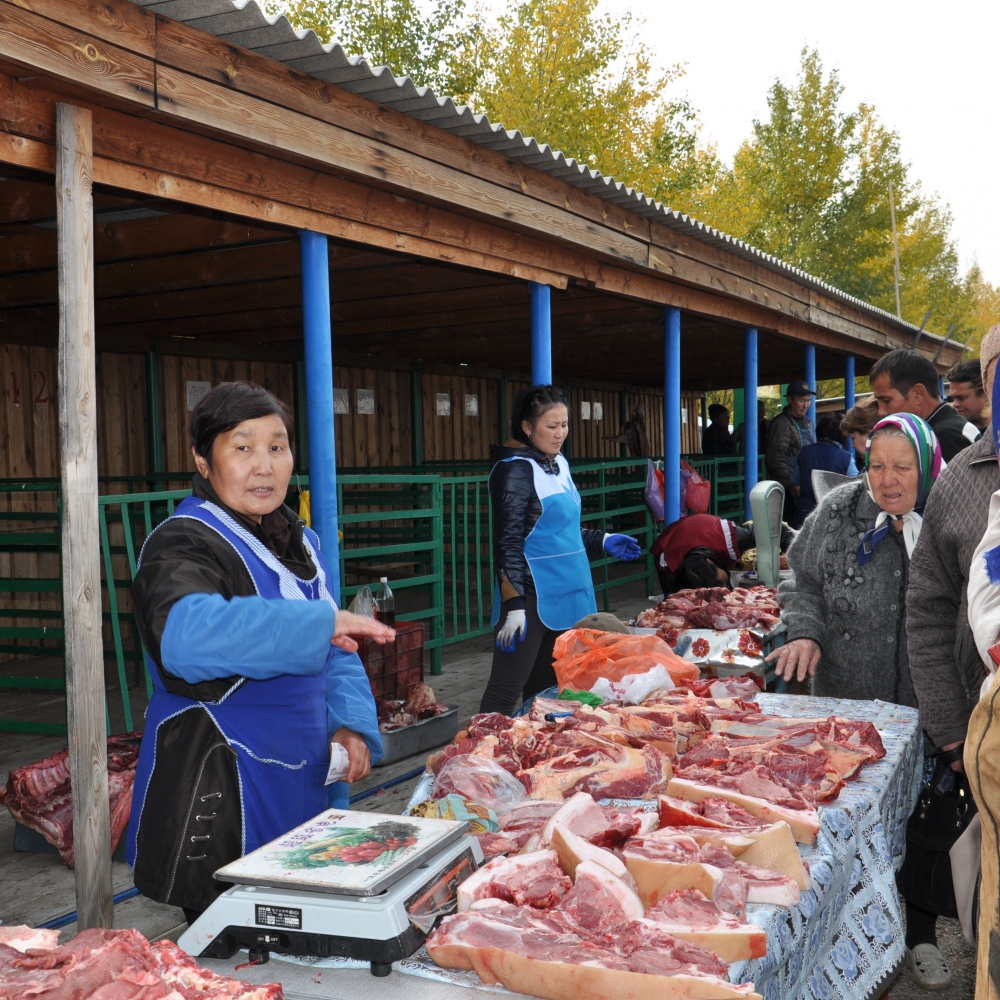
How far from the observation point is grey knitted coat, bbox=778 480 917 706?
12.1 ft

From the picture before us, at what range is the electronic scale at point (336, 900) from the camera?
66.9 inches

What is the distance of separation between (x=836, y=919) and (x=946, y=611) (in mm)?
1043

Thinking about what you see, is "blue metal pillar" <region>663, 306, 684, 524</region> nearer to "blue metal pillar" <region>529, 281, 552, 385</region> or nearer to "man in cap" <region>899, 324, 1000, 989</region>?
"blue metal pillar" <region>529, 281, 552, 385</region>

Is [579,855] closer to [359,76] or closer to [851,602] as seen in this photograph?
[851,602]

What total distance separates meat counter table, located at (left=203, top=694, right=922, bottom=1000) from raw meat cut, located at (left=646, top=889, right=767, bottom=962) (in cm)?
4

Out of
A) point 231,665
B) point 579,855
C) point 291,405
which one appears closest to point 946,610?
point 579,855

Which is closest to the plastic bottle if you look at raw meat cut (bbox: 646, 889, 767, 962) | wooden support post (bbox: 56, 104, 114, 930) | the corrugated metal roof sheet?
wooden support post (bbox: 56, 104, 114, 930)

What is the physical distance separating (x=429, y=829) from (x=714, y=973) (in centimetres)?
64

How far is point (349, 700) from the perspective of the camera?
8.94 feet

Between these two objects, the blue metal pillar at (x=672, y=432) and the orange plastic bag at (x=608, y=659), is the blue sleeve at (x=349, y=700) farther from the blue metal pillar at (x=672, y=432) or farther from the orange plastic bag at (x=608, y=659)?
the blue metal pillar at (x=672, y=432)

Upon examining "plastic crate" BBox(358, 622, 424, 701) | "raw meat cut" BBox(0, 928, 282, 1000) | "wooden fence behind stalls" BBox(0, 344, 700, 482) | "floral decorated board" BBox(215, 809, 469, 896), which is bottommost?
"plastic crate" BBox(358, 622, 424, 701)

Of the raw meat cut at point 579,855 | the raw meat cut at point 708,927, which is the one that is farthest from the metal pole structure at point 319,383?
the raw meat cut at point 708,927

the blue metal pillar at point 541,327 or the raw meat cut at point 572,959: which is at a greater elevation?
the blue metal pillar at point 541,327

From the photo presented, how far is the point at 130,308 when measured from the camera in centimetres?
828
